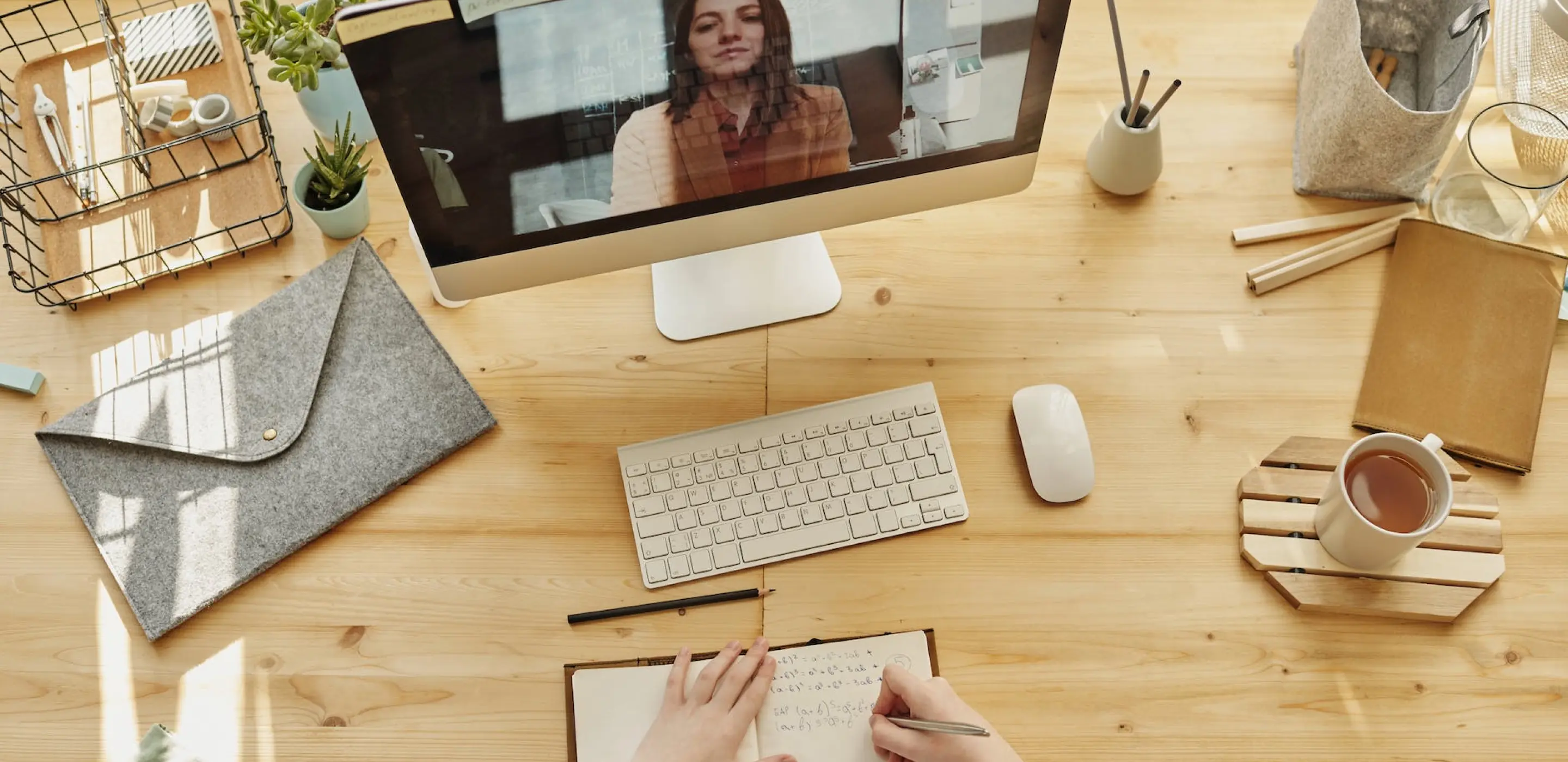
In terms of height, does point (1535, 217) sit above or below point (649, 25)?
below

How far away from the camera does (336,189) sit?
1.00 m

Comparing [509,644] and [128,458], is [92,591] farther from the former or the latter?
[509,644]

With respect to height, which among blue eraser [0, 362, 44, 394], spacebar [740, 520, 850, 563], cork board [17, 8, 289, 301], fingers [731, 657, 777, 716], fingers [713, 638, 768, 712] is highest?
cork board [17, 8, 289, 301]

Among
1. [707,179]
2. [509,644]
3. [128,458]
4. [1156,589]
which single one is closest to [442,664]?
[509,644]

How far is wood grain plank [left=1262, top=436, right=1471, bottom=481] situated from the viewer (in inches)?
35.3

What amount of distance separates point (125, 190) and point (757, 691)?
2.53 ft

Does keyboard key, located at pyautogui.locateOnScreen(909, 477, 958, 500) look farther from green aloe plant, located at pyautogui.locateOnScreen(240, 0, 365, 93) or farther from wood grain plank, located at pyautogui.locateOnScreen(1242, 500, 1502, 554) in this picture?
green aloe plant, located at pyautogui.locateOnScreen(240, 0, 365, 93)

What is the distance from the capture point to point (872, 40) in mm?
765

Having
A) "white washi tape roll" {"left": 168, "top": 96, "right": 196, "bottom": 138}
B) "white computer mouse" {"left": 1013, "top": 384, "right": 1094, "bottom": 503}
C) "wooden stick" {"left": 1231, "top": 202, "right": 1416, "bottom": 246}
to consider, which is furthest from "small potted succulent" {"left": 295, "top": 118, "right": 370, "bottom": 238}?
"wooden stick" {"left": 1231, "top": 202, "right": 1416, "bottom": 246}

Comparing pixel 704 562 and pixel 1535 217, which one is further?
pixel 1535 217

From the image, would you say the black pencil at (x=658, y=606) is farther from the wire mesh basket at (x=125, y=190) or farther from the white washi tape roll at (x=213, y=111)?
the white washi tape roll at (x=213, y=111)

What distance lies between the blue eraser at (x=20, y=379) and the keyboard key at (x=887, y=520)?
753 mm

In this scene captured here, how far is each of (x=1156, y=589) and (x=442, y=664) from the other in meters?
0.58

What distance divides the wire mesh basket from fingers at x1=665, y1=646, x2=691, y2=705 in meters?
0.57
